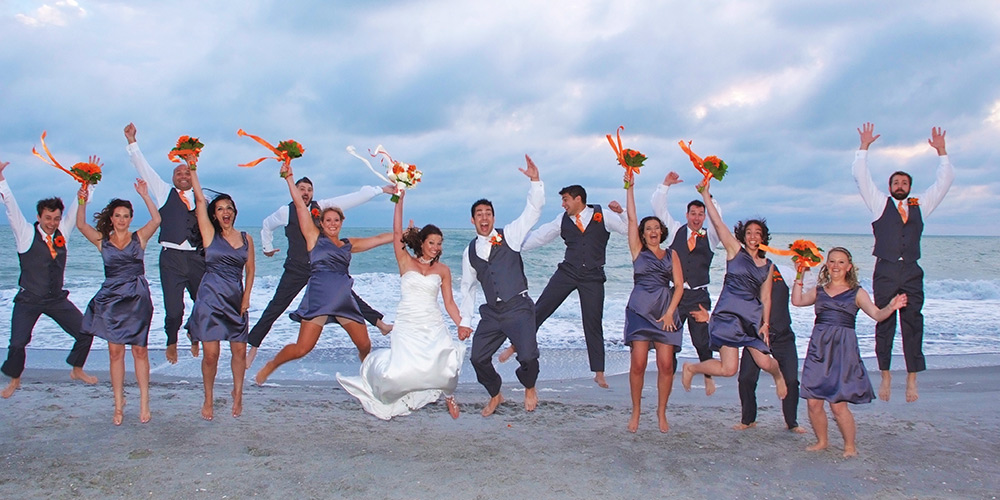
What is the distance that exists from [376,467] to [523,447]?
1.19 metres

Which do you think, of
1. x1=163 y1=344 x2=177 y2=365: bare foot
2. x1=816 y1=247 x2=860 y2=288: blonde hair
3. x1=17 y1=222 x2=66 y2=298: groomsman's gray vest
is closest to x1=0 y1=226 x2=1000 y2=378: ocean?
x1=816 y1=247 x2=860 y2=288: blonde hair

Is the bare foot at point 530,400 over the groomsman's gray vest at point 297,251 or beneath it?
beneath

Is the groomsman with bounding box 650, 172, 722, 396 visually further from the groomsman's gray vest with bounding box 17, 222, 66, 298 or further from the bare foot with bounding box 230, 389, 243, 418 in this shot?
the groomsman's gray vest with bounding box 17, 222, 66, 298

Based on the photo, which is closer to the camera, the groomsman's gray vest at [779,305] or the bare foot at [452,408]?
the groomsman's gray vest at [779,305]

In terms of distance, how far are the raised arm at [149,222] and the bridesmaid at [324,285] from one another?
1.24m

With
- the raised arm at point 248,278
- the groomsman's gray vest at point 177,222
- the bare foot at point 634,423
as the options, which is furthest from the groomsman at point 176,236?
the bare foot at point 634,423

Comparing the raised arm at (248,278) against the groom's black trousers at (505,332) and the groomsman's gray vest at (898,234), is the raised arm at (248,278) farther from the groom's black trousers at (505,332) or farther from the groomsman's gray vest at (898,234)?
the groomsman's gray vest at (898,234)

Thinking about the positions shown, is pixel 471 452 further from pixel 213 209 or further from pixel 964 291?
pixel 964 291

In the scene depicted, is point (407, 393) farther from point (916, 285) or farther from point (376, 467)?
point (916, 285)

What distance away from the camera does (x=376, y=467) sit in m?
4.96

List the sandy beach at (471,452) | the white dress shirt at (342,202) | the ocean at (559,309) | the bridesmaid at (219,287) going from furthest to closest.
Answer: the ocean at (559,309) < the white dress shirt at (342,202) < the bridesmaid at (219,287) < the sandy beach at (471,452)

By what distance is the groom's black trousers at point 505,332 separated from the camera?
21.1 feet

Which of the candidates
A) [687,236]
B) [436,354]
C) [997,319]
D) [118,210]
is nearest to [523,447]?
[436,354]

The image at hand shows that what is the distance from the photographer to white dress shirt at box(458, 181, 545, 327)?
21.4 feet
